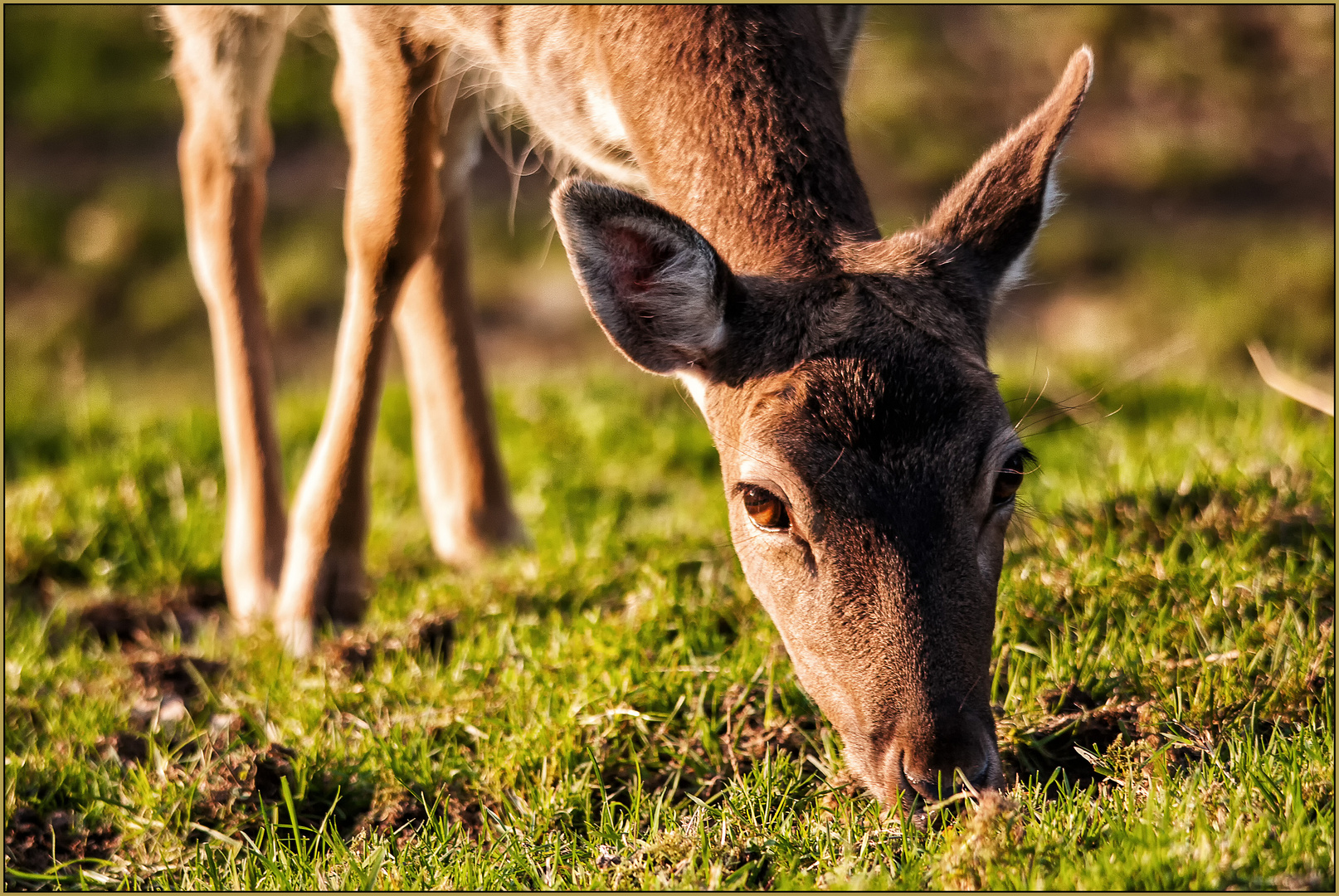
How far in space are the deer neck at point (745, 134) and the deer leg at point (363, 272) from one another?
1.05m

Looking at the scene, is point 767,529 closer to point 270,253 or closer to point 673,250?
point 673,250

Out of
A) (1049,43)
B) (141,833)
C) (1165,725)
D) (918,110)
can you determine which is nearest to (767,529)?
(1165,725)

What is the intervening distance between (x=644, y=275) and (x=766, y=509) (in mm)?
773

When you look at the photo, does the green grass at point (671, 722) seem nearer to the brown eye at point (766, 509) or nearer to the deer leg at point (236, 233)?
the deer leg at point (236, 233)

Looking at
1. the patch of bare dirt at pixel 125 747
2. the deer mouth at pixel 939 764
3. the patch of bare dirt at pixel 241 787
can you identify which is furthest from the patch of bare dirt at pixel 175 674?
the deer mouth at pixel 939 764

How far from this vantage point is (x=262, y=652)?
534cm

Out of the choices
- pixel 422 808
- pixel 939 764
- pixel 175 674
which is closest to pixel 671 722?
pixel 422 808

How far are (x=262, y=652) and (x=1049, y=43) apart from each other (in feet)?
37.3

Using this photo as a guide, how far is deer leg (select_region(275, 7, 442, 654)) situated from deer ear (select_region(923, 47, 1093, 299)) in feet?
7.36

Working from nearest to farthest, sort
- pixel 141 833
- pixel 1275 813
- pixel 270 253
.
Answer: pixel 1275 813
pixel 141 833
pixel 270 253

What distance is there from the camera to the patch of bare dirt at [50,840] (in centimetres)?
404

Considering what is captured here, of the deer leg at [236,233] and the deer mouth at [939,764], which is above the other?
the deer leg at [236,233]

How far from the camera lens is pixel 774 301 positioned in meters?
3.88

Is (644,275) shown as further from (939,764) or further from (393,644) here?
(393,644)
